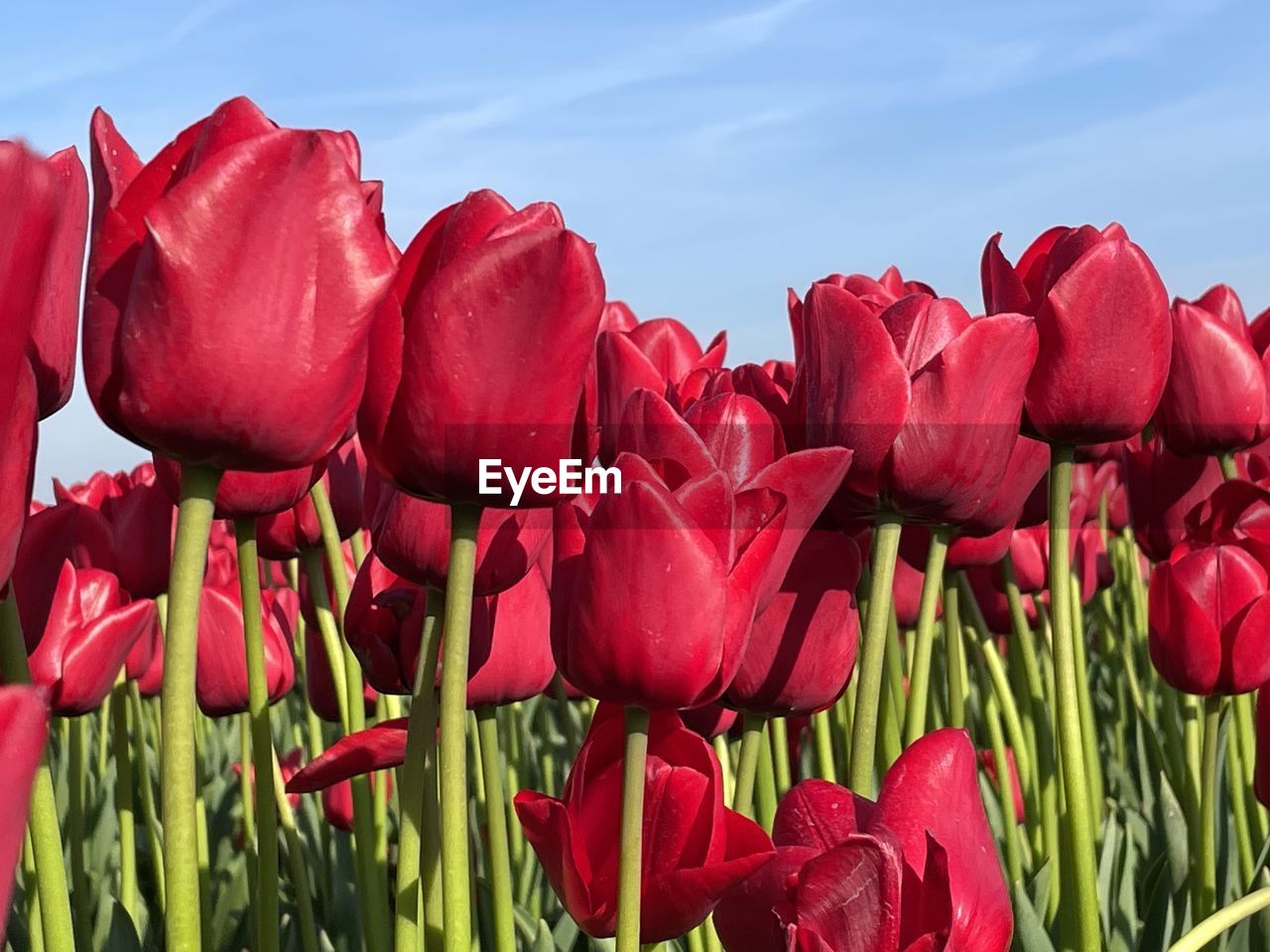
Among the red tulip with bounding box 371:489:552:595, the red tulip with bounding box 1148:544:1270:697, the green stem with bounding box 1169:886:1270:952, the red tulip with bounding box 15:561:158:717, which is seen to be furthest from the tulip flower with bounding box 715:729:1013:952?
the red tulip with bounding box 1148:544:1270:697

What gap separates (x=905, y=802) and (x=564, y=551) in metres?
0.22

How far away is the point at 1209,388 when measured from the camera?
5.37ft

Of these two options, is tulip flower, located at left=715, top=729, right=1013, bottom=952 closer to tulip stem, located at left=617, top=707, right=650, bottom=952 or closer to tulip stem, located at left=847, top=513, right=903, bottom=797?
tulip stem, located at left=617, top=707, right=650, bottom=952

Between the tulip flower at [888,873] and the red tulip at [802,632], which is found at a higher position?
the red tulip at [802,632]

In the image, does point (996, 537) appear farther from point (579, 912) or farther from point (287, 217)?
point (287, 217)

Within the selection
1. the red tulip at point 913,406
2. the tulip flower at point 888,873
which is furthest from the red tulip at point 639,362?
the tulip flower at point 888,873

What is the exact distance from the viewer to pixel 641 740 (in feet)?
2.47

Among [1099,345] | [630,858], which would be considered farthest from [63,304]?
[1099,345]

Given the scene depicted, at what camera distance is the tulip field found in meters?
0.64

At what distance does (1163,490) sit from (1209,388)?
0.23m

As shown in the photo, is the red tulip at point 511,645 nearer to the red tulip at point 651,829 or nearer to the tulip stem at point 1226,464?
the red tulip at point 651,829

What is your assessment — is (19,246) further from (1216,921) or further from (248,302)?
(1216,921)

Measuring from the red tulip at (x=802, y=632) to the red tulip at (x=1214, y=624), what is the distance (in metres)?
0.58

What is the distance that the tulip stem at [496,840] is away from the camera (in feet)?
3.49
